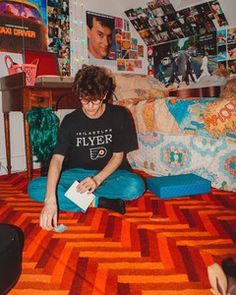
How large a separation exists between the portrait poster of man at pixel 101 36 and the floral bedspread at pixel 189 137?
95cm

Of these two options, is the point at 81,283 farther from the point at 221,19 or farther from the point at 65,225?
the point at 221,19

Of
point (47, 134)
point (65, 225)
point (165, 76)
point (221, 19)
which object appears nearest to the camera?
point (65, 225)

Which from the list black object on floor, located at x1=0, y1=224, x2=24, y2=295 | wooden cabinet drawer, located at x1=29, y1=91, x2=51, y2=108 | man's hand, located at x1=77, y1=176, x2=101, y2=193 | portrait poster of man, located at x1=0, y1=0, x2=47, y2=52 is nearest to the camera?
black object on floor, located at x1=0, y1=224, x2=24, y2=295

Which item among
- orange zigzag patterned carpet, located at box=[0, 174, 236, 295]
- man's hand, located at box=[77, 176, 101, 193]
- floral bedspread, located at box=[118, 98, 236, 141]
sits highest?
floral bedspread, located at box=[118, 98, 236, 141]

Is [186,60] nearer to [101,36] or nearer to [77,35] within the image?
[101,36]

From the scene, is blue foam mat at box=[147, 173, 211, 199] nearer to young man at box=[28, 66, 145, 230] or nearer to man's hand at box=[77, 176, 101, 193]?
young man at box=[28, 66, 145, 230]

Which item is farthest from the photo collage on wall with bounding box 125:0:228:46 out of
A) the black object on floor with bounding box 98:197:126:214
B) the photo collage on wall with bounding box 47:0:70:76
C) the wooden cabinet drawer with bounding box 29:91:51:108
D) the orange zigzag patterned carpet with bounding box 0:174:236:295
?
the black object on floor with bounding box 98:197:126:214

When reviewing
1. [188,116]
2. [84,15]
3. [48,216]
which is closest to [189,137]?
[188,116]

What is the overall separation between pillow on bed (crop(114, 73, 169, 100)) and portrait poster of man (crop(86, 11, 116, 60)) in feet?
1.28

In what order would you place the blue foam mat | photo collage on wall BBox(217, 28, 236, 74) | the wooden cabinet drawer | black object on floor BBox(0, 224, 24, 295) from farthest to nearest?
photo collage on wall BBox(217, 28, 236, 74)
the wooden cabinet drawer
the blue foam mat
black object on floor BBox(0, 224, 24, 295)

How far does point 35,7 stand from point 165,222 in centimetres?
206

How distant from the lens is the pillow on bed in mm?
2611

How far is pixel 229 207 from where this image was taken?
1499 mm

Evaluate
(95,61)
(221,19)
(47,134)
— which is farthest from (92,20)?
(47,134)
